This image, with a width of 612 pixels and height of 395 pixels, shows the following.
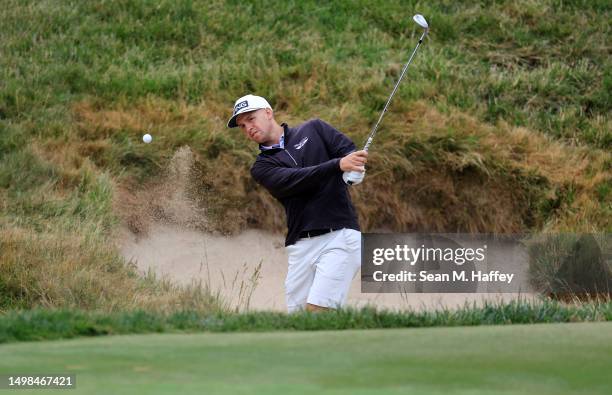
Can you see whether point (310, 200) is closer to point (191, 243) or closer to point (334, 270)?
point (334, 270)

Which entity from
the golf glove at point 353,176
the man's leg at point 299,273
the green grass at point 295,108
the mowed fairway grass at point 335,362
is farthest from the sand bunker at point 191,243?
the mowed fairway grass at point 335,362

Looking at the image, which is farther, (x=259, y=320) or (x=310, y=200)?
(x=310, y=200)

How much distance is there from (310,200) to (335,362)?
11.0 ft

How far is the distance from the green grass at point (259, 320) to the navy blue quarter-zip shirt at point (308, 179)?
1.20 meters

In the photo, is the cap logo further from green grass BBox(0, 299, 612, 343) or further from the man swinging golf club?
green grass BBox(0, 299, 612, 343)

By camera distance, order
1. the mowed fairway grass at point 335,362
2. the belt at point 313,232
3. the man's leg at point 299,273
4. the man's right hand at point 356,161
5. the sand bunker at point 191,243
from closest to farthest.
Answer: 1. the mowed fairway grass at point 335,362
2. the man's right hand at point 356,161
3. the belt at point 313,232
4. the man's leg at point 299,273
5. the sand bunker at point 191,243

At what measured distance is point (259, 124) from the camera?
7848mm

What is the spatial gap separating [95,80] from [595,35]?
7.83 m

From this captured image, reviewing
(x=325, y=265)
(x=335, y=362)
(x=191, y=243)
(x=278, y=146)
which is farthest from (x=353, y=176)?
(x=191, y=243)

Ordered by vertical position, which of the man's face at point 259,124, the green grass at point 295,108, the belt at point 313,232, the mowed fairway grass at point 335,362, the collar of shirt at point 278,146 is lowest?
the mowed fairway grass at point 335,362

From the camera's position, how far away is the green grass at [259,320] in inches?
223

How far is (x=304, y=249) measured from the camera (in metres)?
7.73

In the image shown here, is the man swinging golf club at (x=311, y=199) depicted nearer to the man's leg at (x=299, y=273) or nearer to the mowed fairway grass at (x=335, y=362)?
the man's leg at (x=299, y=273)

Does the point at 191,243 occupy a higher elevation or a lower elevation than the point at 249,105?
lower
